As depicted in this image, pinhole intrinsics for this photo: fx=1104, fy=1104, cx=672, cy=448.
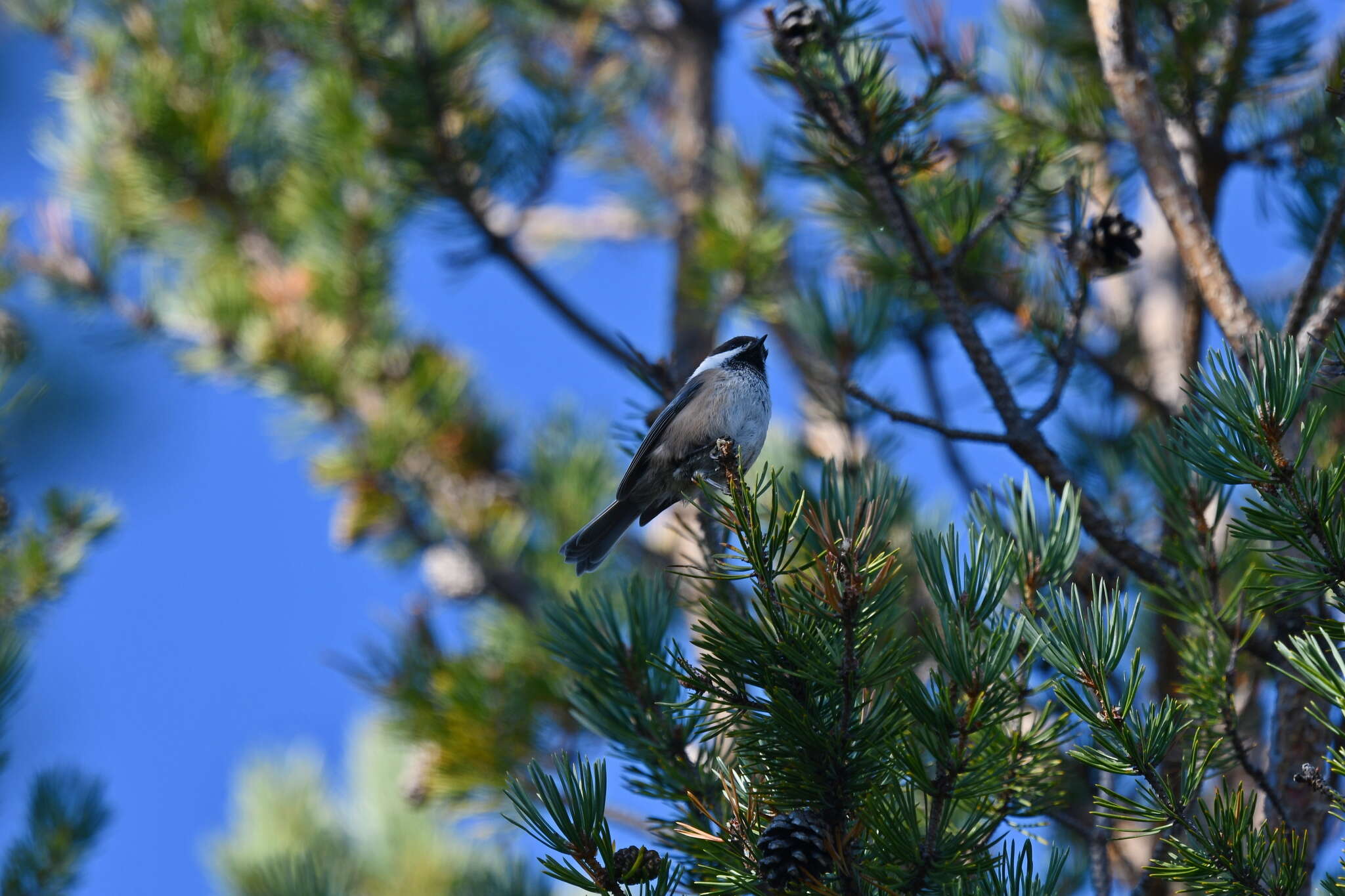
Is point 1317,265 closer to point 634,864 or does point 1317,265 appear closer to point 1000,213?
point 1000,213

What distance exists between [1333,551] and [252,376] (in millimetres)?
3443

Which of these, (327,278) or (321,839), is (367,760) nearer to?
(321,839)

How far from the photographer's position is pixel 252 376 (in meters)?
3.90

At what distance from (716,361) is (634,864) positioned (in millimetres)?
1980

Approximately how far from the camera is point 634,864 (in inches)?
57.5

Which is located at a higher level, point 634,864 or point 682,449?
point 682,449

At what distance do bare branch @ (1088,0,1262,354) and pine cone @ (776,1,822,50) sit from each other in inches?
23.0

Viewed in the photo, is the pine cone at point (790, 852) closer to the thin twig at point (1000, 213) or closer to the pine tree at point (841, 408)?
the pine tree at point (841, 408)

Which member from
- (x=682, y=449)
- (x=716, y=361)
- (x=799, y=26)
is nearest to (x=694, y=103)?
(x=716, y=361)

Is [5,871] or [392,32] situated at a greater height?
[392,32]

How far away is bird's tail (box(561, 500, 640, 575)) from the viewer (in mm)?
2850

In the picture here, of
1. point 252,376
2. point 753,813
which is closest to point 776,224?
point 252,376

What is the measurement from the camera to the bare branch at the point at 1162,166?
2.06 meters

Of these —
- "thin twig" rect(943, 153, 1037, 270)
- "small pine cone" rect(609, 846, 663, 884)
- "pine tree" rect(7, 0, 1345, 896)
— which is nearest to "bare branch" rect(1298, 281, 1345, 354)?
"pine tree" rect(7, 0, 1345, 896)
